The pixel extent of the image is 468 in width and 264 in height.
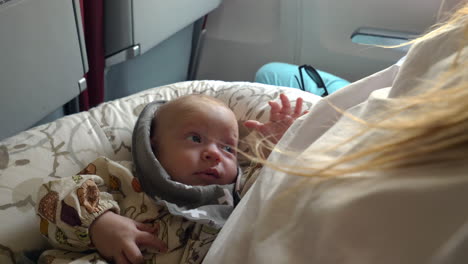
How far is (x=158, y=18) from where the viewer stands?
125 cm

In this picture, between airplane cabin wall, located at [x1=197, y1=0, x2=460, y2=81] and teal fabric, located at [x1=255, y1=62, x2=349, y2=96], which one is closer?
teal fabric, located at [x1=255, y1=62, x2=349, y2=96]

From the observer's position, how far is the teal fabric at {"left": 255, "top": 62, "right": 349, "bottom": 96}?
57.2 inches

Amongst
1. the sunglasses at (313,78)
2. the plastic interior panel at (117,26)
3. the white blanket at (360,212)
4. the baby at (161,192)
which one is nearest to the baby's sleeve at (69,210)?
the baby at (161,192)

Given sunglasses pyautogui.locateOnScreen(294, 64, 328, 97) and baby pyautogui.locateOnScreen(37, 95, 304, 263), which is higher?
baby pyautogui.locateOnScreen(37, 95, 304, 263)

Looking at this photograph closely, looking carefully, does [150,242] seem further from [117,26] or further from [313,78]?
[313,78]

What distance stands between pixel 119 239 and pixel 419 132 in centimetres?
47

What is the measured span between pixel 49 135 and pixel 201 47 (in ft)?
3.89

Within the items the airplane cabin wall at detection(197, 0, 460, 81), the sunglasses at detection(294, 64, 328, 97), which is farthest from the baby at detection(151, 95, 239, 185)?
the airplane cabin wall at detection(197, 0, 460, 81)

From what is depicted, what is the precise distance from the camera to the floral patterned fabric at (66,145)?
27.8 inches

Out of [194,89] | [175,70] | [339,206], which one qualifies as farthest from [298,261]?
[175,70]

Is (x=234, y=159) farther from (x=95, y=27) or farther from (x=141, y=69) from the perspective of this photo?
(x=141, y=69)

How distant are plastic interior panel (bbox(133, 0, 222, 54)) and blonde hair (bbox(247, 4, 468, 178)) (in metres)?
0.89

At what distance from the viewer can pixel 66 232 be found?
0.66m

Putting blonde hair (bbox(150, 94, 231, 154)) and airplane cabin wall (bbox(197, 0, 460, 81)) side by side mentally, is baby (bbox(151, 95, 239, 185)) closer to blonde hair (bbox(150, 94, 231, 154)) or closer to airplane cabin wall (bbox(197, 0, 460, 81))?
blonde hair (bbox(150, 94, 231, 154))
